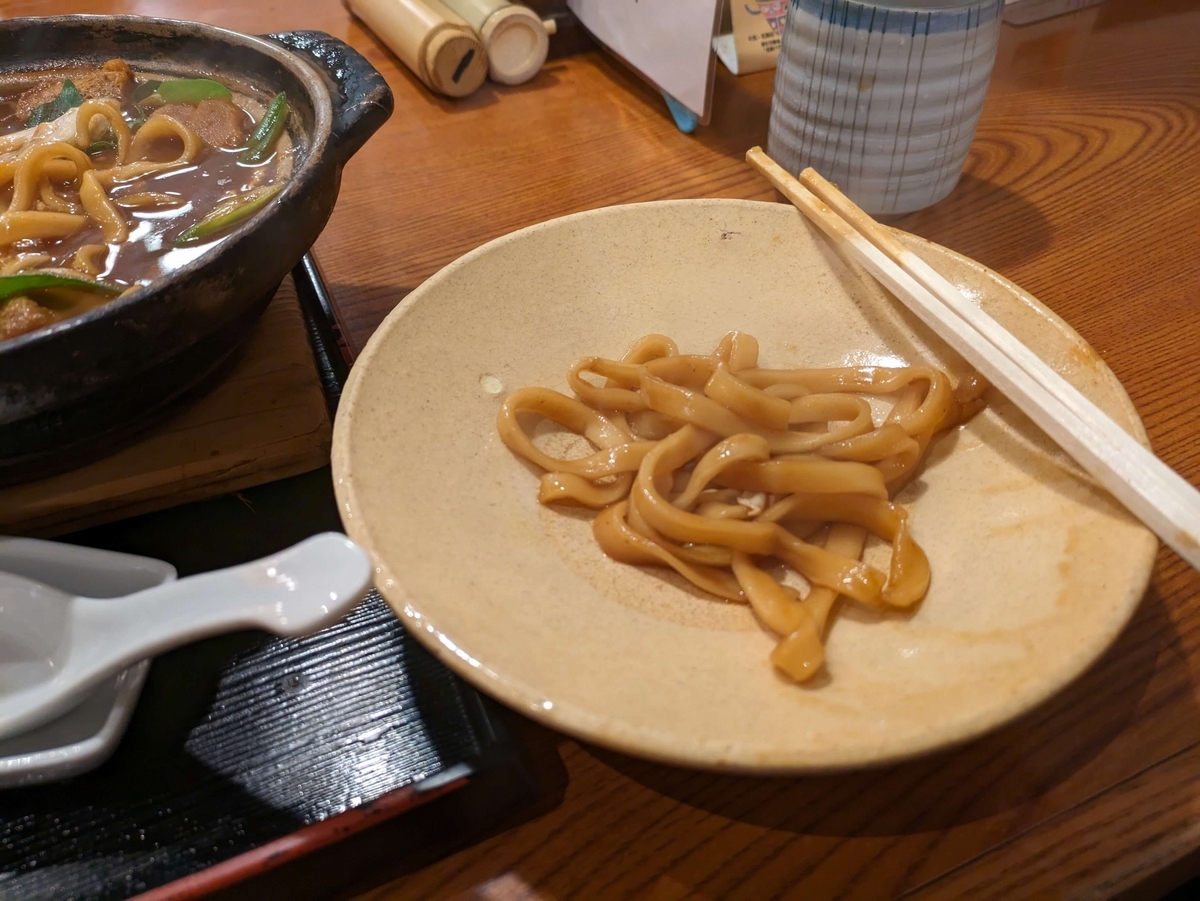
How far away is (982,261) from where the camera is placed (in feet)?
5.60

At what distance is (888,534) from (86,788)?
1.01 m

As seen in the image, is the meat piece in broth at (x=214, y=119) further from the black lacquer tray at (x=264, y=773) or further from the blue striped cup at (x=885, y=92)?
the blue striped cup at (x=885, y=92)

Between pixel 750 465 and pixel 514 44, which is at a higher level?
pixel 514 44

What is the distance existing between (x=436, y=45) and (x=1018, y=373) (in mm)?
1783

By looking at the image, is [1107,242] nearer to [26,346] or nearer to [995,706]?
[995,706]

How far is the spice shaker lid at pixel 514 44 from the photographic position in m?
2.22

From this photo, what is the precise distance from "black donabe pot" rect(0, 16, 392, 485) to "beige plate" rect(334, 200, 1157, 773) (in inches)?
7.6

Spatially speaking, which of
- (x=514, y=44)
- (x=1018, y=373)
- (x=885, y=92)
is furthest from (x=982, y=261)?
(x=514, y=44)

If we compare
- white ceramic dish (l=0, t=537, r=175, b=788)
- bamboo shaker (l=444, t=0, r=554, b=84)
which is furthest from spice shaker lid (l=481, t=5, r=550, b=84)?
white ceramic dish (l=0, t=537, r=175, b=788)

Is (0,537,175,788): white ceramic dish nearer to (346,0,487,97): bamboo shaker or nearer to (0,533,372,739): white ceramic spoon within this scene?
(0,533,372,739): white ceramic spoon

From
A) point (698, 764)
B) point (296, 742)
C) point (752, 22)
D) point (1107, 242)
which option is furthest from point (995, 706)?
point (752, 22)

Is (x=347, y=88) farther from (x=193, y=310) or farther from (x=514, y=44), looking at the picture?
(x=514, y=44)

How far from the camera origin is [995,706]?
0.75 metres

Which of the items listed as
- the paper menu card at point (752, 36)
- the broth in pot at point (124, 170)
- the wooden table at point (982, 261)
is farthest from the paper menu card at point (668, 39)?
the broth in pot at point (124, 170)
